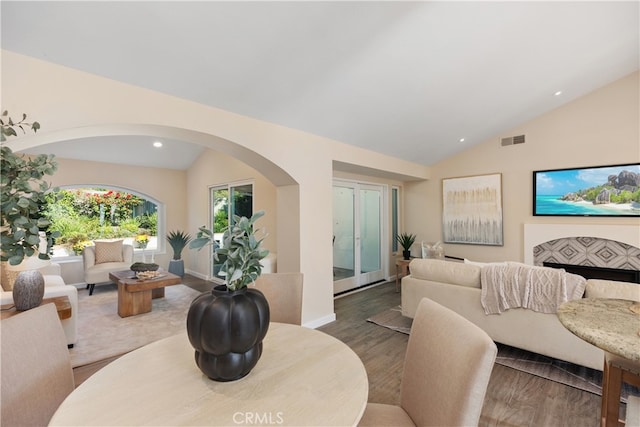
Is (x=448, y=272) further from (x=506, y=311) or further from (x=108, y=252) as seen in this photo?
(x=108, y=252)

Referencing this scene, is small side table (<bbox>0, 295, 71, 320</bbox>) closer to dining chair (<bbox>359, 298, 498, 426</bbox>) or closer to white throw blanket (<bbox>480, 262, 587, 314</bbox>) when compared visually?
dining chair (<bbox>359, 298, 498, 426</bbox>)

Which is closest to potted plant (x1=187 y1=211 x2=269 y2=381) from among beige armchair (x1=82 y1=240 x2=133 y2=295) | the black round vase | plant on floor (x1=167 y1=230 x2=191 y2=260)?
the black round vase

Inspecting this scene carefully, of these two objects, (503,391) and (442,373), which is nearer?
(442,373)

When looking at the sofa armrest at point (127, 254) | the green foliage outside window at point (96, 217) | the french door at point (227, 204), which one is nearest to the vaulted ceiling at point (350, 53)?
the french door at point (227, 204)

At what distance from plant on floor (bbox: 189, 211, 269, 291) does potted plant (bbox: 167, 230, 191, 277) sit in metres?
5.32

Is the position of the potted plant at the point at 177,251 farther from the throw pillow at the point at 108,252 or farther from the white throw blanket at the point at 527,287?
the white throw blanket at the point at 527,287

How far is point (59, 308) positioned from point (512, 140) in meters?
6.46

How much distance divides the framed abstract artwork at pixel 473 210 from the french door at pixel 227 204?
3.78m

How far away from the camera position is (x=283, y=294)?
1894 mm

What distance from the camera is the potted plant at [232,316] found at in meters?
0.97

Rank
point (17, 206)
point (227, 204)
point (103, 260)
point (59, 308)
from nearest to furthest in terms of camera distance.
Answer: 1. point (17, 206)
2. point (59, 308)
3. point (103, 260)
4. point (227, 204)

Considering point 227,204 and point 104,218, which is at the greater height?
point 227,204

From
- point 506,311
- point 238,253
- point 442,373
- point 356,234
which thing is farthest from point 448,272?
point 238,253

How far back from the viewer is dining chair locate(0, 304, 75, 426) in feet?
3.20
